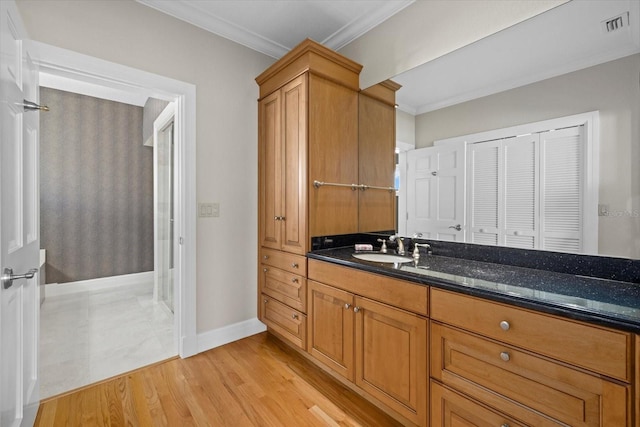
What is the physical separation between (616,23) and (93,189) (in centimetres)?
522

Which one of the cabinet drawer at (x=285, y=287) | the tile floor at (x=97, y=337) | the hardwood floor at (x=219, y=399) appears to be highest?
the cabinet drawer at (x=285, y=287)

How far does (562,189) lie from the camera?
136 cm

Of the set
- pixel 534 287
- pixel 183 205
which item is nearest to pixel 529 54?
pixel 534 287

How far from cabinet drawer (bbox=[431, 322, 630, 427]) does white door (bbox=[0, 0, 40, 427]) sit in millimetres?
1744

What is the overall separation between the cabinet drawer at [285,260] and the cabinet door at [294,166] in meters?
0.06

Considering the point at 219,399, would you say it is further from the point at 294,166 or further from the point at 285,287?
the point at 294,166

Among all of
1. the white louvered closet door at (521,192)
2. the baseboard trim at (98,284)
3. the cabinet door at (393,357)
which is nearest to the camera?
the cabinet door at (393,357)

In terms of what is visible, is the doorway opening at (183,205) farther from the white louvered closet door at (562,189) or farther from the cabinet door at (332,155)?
the white louvered closet door at (562,189)

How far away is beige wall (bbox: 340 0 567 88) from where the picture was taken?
1.56m

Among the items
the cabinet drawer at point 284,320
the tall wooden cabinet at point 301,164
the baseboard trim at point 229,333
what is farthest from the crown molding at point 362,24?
the baseboard trim at point 229,333

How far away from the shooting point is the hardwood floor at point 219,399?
1563 millimetres

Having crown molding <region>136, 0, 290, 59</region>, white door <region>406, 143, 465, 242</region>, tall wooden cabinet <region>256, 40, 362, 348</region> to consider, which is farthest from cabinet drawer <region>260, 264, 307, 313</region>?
crown molding <region>136, 0, 290, 59</region>

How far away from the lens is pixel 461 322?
3.82ft

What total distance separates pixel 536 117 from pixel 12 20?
2.44m
